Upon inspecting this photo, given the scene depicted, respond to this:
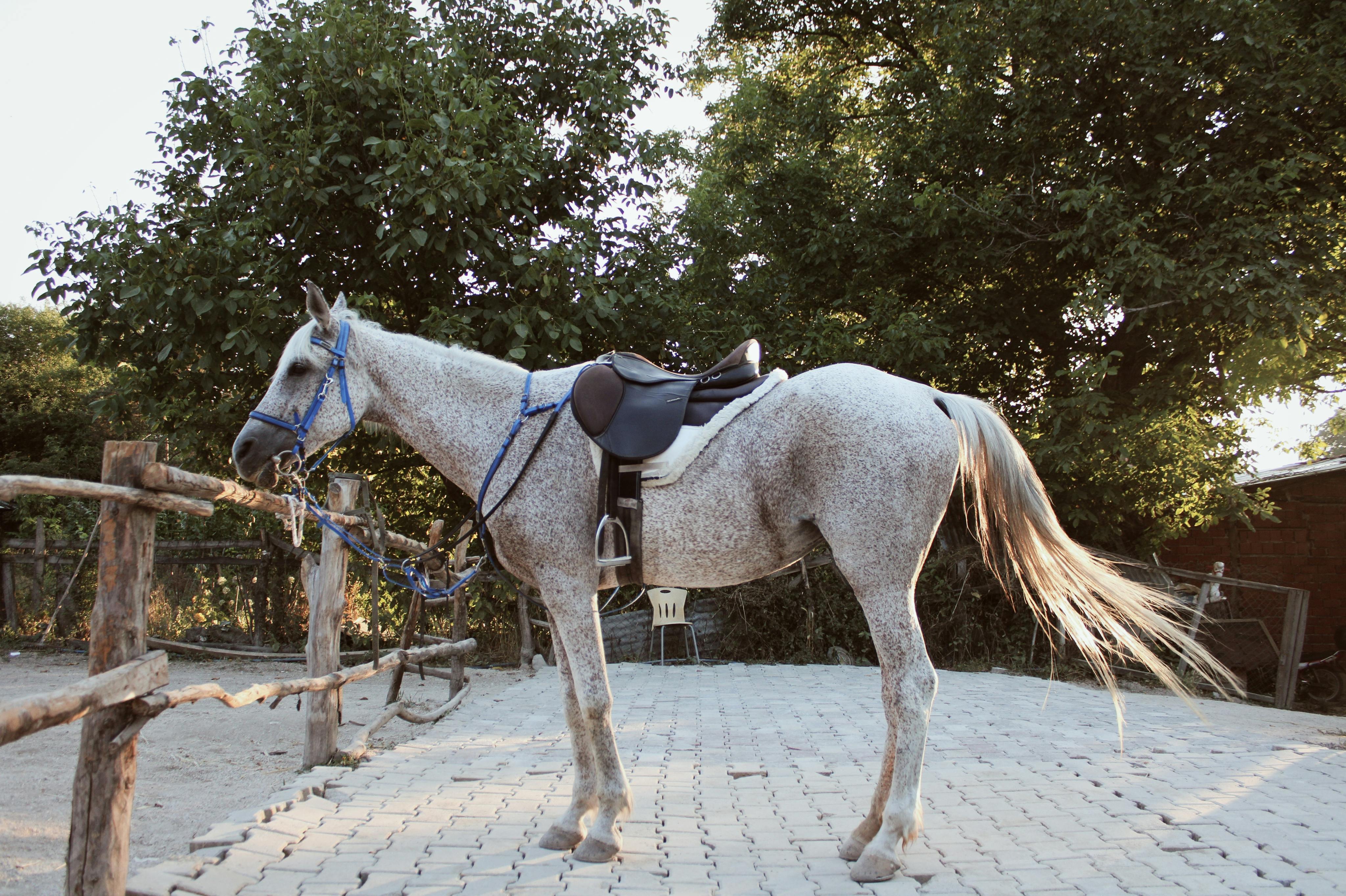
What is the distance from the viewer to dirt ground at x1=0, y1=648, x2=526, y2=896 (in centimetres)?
380

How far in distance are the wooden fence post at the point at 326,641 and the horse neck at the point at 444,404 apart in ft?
6.42

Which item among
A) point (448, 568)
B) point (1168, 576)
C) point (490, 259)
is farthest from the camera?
point (1168, 576)

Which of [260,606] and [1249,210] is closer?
[1249,210]

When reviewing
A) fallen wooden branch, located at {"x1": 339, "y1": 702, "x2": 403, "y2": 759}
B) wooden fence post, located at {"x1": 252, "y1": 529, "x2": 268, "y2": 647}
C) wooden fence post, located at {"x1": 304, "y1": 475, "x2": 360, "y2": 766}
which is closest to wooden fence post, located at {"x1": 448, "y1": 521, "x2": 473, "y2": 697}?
fallen wooden branch, located at {"x1": 339, "y1": 702, "x2": 403, "y2": 759}

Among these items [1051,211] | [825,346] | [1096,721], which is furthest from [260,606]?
[1051,211]

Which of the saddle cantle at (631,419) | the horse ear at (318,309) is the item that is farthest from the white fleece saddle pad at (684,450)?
the horse ear at (318,309)

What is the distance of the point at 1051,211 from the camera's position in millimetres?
9898

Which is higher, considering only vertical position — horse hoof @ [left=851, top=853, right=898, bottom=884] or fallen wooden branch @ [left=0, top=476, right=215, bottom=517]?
Result: fallen wooden branch @ [left=0, top=476, right=215, bottom=517]

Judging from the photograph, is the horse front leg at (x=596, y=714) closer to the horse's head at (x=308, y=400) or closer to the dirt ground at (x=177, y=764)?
the horse's head at (x=308, y=400)

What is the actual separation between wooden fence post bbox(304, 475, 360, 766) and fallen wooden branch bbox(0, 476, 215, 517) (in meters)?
2.26

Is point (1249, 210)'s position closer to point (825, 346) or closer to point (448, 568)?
point (825, 346)

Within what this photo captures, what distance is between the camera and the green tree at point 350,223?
798 centimetres

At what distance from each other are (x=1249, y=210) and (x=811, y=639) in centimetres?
680

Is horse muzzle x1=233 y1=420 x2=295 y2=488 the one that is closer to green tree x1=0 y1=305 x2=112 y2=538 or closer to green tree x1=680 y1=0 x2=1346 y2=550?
green tree x1=680 y1=0 x2=1346 y2=550
